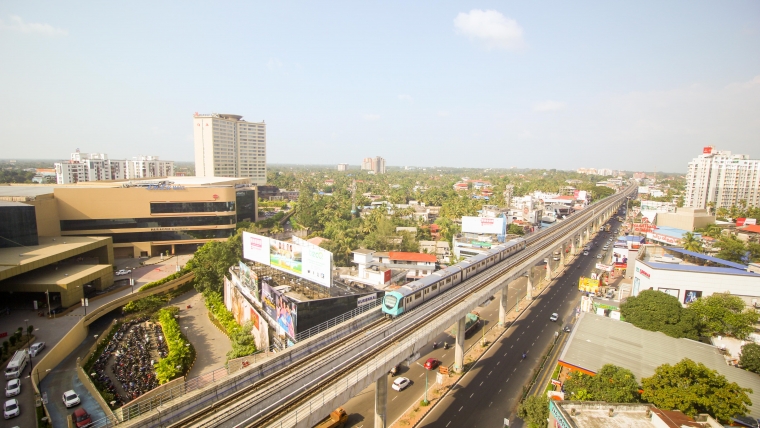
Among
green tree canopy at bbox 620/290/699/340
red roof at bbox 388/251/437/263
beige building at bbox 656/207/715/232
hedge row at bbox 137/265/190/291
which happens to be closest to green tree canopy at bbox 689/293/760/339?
green tree canopy at bbox 620/290/699/340

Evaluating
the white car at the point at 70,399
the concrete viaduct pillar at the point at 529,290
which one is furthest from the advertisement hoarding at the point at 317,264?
the concrete viaduct pillar at the point at 529,290

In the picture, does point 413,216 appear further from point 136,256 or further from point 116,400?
point 116,400

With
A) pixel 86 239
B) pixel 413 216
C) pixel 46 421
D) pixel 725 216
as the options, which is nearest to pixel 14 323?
pixel 86 239

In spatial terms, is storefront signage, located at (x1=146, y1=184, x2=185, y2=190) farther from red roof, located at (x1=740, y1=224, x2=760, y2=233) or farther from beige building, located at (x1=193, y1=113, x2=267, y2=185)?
red roof, located at (x1=740, y1=224, x2=760, y2=233)

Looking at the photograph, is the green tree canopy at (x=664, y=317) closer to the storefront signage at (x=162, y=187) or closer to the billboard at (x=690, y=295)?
the billboard at (x=690, y=295)

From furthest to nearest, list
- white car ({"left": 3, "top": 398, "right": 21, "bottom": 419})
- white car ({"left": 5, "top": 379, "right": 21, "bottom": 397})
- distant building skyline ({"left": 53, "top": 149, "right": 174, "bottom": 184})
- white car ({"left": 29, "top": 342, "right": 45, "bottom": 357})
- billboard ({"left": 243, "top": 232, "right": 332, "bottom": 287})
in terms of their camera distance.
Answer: distant building skyline ({"left": 53, "top": 149, "right": 174, "bottom": 184}), billboard ({"left": 243, "top": 232, "right": 332, "bottom": 287}), white car ({"left": 29, "top": 342, "right": 45, "bottom": 357}), white car ({"left": 5, "top": 379, "right": 21, "bottom": 397}), white car ({"left": 3, "top": 398, "right": 21, "bottom": 419})
